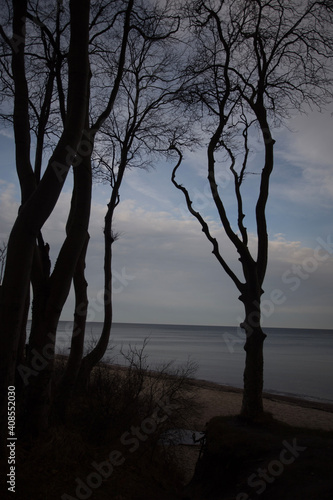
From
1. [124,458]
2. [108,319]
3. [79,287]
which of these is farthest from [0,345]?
[108,319]

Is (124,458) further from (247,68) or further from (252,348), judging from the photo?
(247,68)

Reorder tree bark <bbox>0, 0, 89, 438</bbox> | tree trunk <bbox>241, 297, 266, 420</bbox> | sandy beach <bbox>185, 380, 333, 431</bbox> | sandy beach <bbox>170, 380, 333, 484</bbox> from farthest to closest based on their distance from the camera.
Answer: sandy beach <bbox>185, 380, 333, 431</bbox> < sandy beach <bbox>170, 380, 333, 484</bbox> < tree trunk <bbox>241, 297, 266, 420</bbox> < tree bark <bbox>0, 0, 89, 438</bbox>

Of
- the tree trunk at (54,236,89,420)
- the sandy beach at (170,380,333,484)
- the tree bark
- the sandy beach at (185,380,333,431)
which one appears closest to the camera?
the tree bark

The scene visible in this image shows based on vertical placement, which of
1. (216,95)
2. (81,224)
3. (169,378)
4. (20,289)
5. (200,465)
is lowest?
(200,465)

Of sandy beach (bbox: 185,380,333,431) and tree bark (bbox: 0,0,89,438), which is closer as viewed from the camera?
tree bark (bbox: 0,0,89,438)

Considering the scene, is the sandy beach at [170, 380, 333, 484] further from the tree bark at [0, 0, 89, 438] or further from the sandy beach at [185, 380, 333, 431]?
the tree bark at [0, 0, 89, 438]

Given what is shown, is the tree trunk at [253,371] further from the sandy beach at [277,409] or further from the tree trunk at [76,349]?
the sandy beach at [277,409]

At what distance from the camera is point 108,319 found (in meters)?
11.5

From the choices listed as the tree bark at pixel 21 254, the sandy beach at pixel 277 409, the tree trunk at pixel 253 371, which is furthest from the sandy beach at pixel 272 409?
the tree bark at pixel 21 254

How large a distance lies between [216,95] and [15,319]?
8363 millimetres

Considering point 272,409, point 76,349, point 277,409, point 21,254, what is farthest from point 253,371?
point 277,409

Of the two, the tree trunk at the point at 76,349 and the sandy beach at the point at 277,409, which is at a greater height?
the tree trunk at the point at 76,349

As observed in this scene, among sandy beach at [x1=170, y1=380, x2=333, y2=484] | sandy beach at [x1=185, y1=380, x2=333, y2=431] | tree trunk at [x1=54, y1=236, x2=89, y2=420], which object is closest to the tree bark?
tree trunk at [x1=54, y1=236, x2=89, y2=420]

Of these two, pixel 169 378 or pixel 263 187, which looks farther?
pixel 169 378
